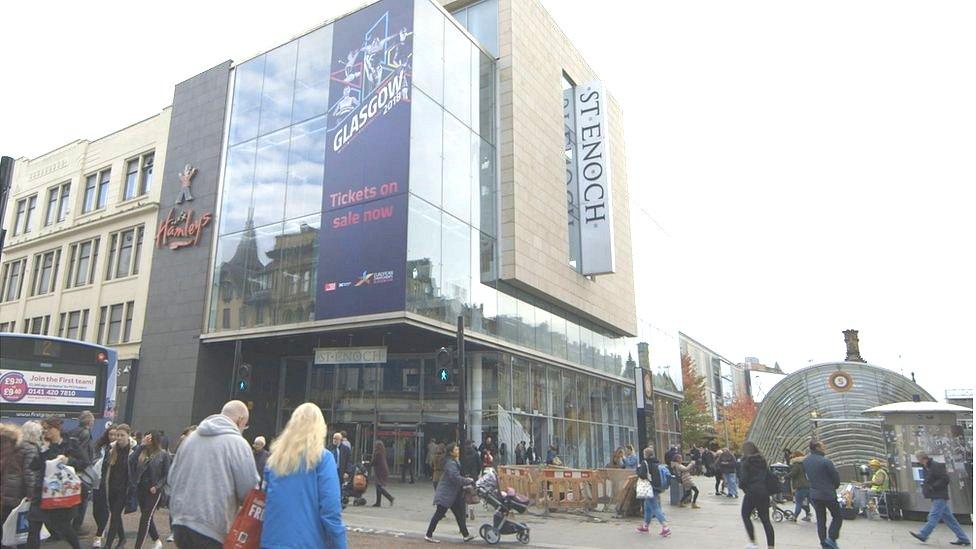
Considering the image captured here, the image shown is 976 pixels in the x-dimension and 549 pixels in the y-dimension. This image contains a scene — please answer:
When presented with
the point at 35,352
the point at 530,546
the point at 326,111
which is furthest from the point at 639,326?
the point at 35,352

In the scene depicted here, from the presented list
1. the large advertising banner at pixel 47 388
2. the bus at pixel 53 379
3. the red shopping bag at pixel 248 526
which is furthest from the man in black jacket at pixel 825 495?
the large advertising banner at pixel 47 388

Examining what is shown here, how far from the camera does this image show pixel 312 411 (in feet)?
13.5

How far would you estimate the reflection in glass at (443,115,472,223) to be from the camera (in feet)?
76.6

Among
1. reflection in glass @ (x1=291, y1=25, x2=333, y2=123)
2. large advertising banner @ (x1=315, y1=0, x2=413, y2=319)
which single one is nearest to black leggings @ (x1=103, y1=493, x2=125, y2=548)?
large advertising banner @ (x1=315, y1=0, x2=413, y2=319)

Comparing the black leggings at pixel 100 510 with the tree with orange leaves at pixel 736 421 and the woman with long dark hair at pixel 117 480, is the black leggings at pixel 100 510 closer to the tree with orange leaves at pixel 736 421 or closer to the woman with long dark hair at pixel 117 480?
the woman with long dark hair at pixel 117 480

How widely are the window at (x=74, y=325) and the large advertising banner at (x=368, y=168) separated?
50.7 feet

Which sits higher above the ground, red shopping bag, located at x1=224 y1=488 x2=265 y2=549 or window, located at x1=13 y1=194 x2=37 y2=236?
window, located at x1=13 y1=194 x2=37 y2=236

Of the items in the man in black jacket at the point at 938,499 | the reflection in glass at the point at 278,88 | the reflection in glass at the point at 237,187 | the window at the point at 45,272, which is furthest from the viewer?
the window at the point at 45,272

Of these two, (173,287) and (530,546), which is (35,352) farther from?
(173,287)

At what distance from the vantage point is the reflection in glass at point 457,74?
24.3 m

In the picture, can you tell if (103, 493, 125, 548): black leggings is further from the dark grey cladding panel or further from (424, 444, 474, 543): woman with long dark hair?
the dark grey cladding panel

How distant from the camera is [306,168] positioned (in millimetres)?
24094

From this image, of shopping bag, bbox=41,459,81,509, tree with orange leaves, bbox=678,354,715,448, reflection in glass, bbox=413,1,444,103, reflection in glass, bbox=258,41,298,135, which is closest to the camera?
shopping bag, bbox=41,459,81,509

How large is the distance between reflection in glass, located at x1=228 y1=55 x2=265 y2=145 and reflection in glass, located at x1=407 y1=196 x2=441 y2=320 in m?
9.35
